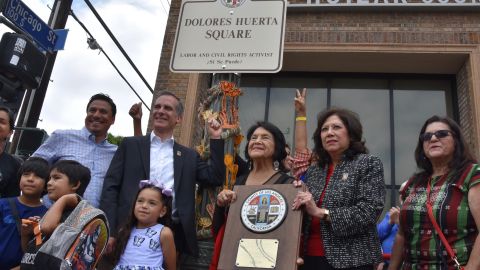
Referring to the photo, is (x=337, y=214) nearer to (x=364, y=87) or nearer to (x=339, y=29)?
(x=339, y=29)

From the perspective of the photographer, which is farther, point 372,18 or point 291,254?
point 372,18

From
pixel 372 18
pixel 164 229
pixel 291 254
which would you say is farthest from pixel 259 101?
pixel 291 254

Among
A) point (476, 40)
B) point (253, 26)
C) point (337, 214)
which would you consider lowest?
point (337, 214)

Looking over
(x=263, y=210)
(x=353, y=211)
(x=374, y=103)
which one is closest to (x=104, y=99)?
(x=263, y=210)

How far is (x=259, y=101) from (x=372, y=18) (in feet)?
8.35

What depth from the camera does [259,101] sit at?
28.3ft

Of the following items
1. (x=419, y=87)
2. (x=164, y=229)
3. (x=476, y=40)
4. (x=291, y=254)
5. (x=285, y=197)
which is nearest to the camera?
(x=291, y=254)

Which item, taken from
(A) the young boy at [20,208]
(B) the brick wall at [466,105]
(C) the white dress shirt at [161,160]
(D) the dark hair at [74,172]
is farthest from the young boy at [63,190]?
(B) the brick wall at [466,105]

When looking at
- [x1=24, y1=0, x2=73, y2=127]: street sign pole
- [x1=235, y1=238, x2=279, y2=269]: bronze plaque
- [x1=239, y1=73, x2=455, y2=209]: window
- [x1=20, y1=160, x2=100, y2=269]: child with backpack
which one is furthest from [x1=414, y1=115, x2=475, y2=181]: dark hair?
[x1=24, y1=0, x2=73, y2=127]: street sign pole

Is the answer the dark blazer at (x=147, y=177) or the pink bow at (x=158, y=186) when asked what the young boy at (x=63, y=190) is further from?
the pink bow at (x=158, y=186)

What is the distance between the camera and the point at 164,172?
318cm

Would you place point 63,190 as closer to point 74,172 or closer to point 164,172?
point 74,172

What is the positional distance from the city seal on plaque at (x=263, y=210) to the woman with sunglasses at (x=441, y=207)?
758 mm

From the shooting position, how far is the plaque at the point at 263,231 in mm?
2225
